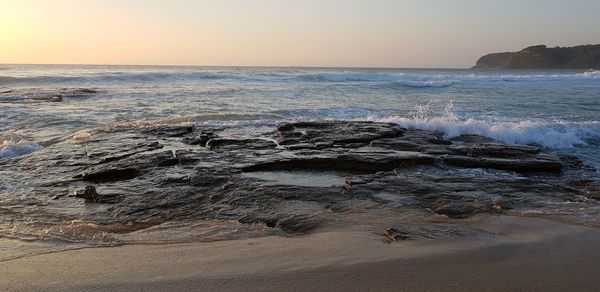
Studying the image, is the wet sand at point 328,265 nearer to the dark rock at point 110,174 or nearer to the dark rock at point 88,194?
the dark rock at point 88,194

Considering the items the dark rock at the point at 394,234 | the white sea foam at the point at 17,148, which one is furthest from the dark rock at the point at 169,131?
the dark rock at the point at 394,234

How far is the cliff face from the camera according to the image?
108m

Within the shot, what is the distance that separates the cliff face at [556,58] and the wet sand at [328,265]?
124 meters

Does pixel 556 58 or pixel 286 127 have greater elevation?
pixel 556 58

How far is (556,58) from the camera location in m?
114

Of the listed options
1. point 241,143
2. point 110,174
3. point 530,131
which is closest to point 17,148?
point 110,174

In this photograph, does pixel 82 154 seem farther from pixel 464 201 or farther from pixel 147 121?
pixel 464 201

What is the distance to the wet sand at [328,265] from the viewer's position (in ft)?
10.4

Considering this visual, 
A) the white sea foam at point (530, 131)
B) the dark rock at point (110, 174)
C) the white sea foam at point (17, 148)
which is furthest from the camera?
the white sea foam at point (530, 131)

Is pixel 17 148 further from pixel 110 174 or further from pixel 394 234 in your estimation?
pixel 394 234

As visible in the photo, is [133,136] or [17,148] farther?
[133,136]

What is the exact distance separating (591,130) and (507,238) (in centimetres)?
916

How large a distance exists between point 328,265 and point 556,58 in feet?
425

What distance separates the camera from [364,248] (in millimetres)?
3912
